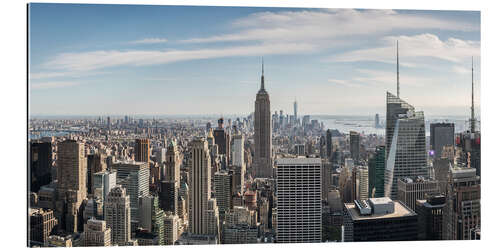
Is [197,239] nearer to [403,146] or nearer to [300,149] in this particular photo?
[300,149]

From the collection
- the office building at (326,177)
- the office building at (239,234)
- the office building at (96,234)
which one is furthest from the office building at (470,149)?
the office building at (96,234)

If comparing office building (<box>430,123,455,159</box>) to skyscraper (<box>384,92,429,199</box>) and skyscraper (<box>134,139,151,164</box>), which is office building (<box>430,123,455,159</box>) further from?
skyscraper (<box>134,139,151,164</box>)

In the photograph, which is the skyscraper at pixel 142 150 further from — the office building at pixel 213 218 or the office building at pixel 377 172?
the office building at pixel 377 172

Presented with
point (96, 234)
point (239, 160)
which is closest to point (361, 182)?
point (239, 160)

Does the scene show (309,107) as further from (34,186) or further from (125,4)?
(34,186)

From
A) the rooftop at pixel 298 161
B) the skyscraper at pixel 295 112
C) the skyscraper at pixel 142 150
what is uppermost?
the skyscraper at pixel 295 112
